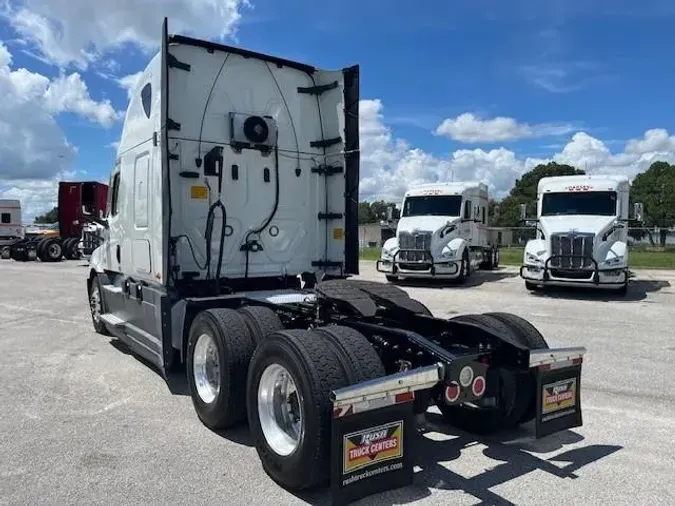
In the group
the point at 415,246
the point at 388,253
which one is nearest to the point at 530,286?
the point at 415,246

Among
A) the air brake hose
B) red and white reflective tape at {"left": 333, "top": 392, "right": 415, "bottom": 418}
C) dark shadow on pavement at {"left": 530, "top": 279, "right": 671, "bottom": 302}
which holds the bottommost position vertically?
dark shadow on pavement at {"left": 530, "top": 279, "right": 671, "bottom": 302}

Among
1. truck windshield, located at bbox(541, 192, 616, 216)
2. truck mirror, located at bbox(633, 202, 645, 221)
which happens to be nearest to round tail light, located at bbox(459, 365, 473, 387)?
truck windshield, located at bbox(541, 192, 616, 216)

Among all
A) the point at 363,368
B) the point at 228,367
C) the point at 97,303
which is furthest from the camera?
the point at 97,303

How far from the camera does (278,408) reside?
13.2ft

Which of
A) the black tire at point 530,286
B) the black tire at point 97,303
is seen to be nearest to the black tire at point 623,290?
the black tire at point 530,286

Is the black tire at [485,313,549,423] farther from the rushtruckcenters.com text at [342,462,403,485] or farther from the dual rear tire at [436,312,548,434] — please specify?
the rushtruckcenters.com text at [342,462,403,485]

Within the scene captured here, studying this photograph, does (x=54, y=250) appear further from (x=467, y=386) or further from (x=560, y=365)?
(x=560, y=365)

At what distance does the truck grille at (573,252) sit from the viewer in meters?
14.2

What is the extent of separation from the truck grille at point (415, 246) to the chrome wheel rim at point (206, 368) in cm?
1262

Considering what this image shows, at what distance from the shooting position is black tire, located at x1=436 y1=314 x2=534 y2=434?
13.8 ft

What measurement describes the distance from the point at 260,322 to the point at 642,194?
65.5 metres

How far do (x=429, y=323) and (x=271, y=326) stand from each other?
1.29m

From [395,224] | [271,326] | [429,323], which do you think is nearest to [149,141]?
[271,326]

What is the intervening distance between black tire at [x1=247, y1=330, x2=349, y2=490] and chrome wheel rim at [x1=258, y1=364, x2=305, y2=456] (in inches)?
2.5
